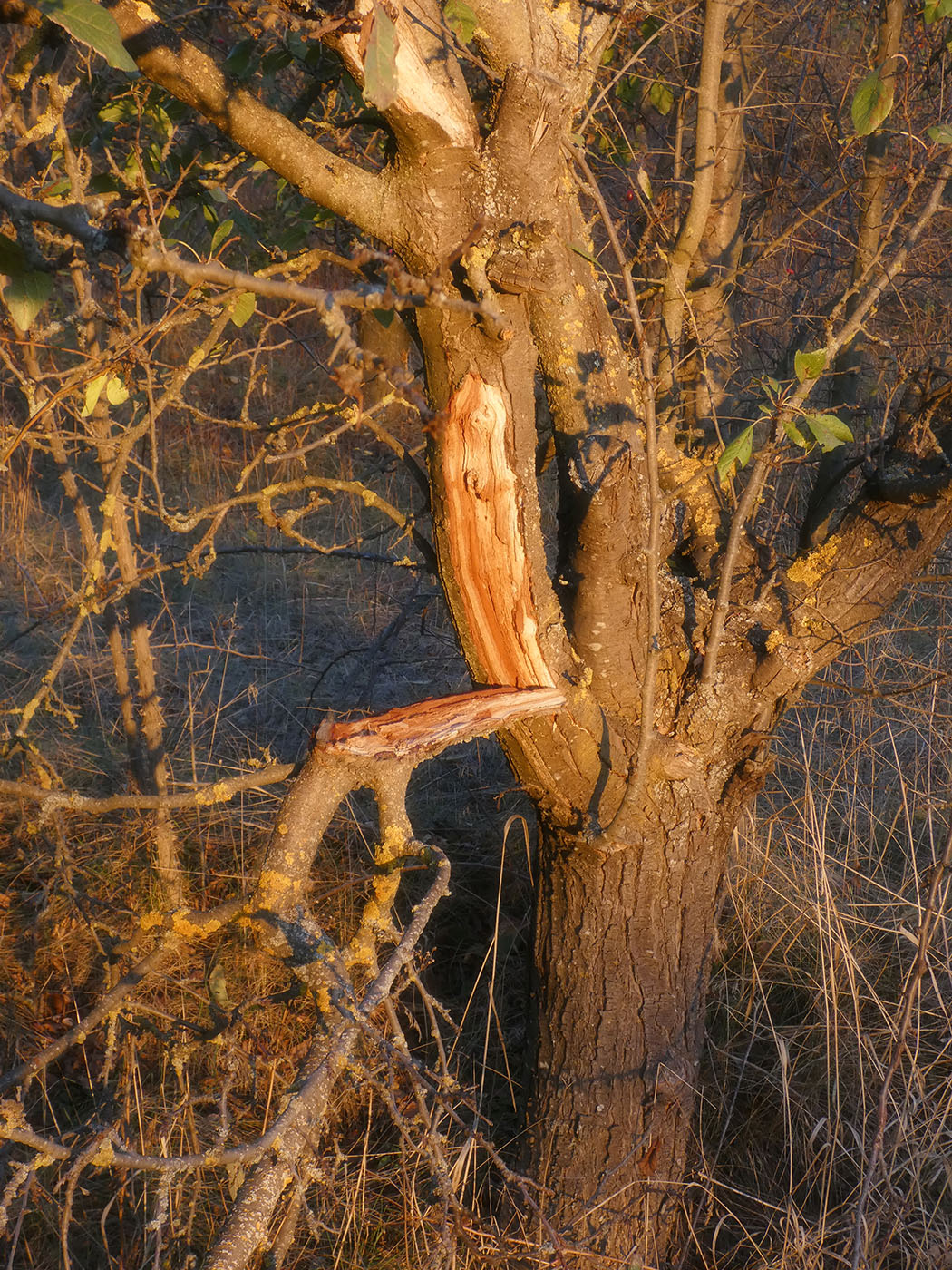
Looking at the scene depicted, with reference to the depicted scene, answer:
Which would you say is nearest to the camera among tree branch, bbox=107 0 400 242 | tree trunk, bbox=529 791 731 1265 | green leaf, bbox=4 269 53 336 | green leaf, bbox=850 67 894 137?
green leaf, bbox=4 269 53 336

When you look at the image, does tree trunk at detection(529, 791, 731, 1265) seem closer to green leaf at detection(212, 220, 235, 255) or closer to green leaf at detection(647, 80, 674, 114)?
green leaf at detection(212, 220, 235, 255)

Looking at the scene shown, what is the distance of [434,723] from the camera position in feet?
5.26

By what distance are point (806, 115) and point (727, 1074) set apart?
130 inches

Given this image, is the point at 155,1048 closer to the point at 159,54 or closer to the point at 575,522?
the point at 575,522

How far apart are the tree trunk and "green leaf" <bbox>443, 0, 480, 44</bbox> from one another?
1.44 m

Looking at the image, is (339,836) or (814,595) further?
(339,836)

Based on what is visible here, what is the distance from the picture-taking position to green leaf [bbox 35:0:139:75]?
96 centimetres

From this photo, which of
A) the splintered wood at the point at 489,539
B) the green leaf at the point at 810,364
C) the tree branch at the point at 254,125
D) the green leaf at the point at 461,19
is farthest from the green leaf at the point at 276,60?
the green leaf at the point at 810,364

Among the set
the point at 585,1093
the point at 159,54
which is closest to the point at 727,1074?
the point at 585,1093

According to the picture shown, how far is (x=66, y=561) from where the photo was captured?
462cm

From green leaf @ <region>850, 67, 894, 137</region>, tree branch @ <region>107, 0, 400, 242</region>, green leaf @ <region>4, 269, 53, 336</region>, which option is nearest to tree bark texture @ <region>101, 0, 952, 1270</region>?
tree branch @ <region>107, 0, 400, 242</region>

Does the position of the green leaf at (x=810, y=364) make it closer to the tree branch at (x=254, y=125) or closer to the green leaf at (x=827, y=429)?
the green leaf at (x=827, y=429)

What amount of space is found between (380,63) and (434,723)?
98 cm

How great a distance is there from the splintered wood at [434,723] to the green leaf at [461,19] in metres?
1.03
